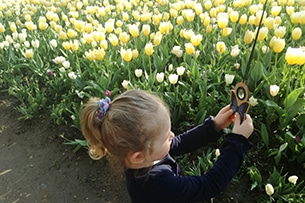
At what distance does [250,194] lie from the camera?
7.09 ft

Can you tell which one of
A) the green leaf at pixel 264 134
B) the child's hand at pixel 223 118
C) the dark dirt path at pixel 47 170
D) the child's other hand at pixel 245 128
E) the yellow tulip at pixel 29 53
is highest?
the child's other hand at pixel 245 128

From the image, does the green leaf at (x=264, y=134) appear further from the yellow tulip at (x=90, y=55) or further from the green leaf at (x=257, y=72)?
the yellow tulip at (x=90, y=55)

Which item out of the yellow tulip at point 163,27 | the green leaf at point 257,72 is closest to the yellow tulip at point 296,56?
the green leaf at point 257,72

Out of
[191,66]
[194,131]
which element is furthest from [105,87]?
[194,131]

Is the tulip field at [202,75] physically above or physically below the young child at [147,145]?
below

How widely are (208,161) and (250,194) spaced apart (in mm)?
305

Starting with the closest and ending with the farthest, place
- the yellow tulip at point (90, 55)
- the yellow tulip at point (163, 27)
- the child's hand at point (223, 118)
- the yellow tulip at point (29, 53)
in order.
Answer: the child's hand at point (223, 118) → the yellow tulip at point (90, 55) → the yellow tulip at point (163, 27) → the yellow tulip at point (29, 53)

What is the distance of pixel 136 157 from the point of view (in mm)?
1477

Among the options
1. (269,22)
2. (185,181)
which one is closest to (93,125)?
(185,181)

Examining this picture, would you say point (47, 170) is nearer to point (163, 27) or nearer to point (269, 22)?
point (163, 27)

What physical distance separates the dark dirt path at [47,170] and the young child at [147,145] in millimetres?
975

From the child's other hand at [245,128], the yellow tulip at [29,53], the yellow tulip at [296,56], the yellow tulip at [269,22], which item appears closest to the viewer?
the child's other hand at [245,128]

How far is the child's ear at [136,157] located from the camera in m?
1.47

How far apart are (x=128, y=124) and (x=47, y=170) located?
169cm
